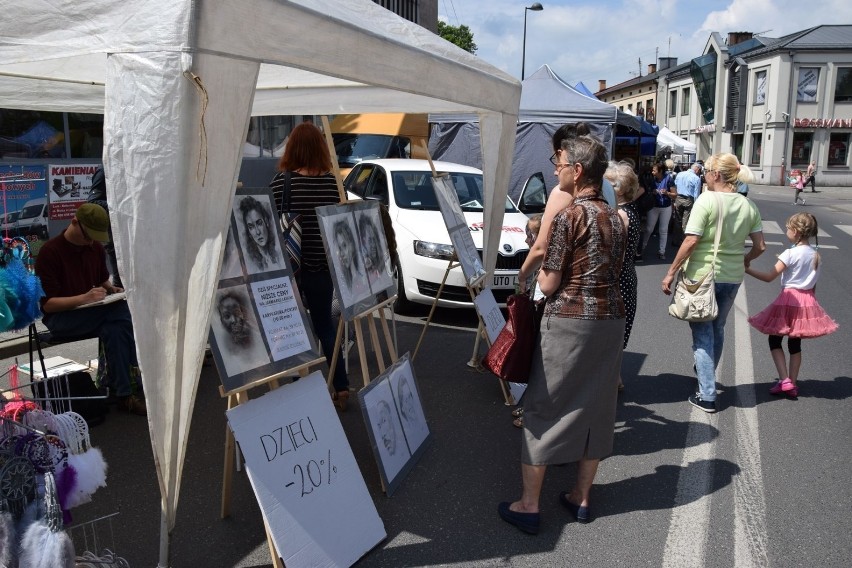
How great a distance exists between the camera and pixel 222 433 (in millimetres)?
4477

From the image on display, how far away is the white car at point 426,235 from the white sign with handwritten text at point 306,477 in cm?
362

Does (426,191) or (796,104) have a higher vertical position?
(796,104)

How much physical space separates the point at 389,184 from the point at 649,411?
14.8 ft

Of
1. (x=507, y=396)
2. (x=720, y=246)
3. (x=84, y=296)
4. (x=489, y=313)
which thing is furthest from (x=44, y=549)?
(x=720, y=246)

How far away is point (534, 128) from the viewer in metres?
11.7

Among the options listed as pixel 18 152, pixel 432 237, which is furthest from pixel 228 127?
pixel 18 152

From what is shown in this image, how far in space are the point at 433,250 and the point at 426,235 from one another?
0.23 metres

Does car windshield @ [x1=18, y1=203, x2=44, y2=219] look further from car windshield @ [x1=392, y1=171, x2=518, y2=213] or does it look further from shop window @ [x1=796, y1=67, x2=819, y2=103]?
shop window @ [x1=796, y1=67, x2=819, y2=103]

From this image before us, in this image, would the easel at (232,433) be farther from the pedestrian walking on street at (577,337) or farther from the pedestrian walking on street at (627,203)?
the pedestrian walking on street at (627,203)

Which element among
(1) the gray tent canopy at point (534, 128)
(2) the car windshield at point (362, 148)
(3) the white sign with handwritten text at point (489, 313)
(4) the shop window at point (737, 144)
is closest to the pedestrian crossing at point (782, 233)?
(1) the gray tent canopy at point (534, 128)

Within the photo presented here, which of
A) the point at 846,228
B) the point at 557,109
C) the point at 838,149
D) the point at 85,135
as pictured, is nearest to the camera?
the point at 85,135

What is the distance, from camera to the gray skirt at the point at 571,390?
3.24 metres

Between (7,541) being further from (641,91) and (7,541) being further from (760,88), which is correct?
(641,91)

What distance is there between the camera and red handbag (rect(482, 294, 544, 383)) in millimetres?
3385
